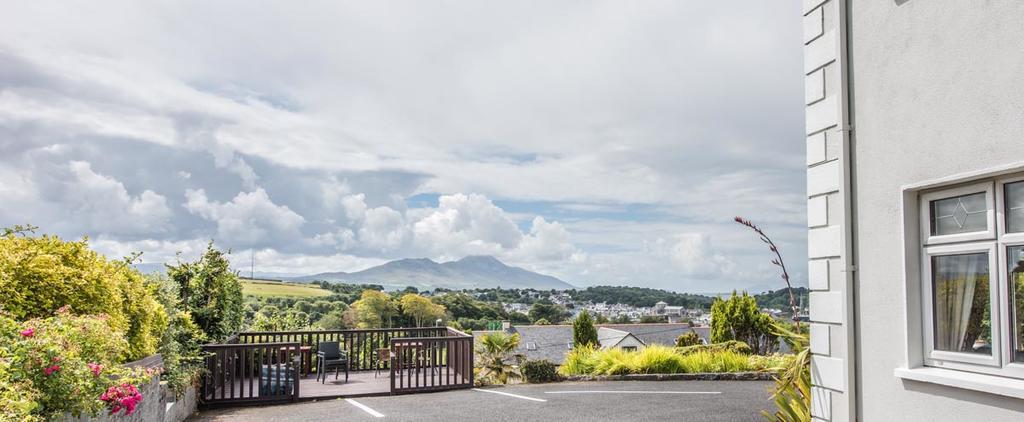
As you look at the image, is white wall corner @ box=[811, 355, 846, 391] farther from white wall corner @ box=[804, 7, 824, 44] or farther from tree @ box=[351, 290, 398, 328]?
tree @ box=[351, 290, 398, 328]

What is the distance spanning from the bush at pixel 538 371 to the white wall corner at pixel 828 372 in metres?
9.07

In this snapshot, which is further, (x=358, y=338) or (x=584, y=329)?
(x=584, y=329)

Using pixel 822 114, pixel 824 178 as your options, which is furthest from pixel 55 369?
pixel 822 114

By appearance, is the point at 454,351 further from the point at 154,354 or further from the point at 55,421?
the point at 55,421

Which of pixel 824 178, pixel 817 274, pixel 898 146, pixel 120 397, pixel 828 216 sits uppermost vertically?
pixel 898 146

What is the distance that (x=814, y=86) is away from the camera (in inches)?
239

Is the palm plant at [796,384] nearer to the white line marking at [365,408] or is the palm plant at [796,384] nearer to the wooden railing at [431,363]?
the white line marking at [365,408]

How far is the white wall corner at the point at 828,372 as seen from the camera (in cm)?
565

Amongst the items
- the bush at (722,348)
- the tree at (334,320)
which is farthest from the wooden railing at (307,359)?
the tree at (334,320)

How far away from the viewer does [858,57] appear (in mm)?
5609

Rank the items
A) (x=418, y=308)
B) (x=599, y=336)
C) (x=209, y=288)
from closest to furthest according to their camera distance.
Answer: (x=209, y=288) < (x=418, y=308) < (x=599, y=336)

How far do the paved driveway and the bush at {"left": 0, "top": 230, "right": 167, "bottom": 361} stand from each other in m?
3.76

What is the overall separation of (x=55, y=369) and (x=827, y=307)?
6.08 meters

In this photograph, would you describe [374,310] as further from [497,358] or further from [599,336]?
[497,358]
